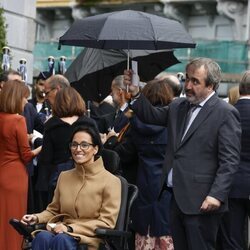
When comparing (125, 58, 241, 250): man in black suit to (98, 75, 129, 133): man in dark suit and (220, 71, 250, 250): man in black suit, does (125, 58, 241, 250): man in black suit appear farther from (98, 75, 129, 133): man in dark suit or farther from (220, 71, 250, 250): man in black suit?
(98, 75, 129, 133): man in dark suit

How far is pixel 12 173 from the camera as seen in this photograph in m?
9.84

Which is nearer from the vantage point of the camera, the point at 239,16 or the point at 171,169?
the point at 171,169

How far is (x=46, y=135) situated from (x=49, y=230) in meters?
1.73

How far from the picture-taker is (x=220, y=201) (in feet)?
23.9

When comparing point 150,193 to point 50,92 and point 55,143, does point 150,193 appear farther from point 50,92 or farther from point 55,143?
point 50,92

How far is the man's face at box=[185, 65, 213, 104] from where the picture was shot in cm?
750

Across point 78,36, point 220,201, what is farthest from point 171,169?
point 78,36

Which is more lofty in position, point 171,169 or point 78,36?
point 78,36

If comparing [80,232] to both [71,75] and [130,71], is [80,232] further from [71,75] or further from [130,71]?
[71,75]

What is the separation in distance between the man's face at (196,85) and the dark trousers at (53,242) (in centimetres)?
155

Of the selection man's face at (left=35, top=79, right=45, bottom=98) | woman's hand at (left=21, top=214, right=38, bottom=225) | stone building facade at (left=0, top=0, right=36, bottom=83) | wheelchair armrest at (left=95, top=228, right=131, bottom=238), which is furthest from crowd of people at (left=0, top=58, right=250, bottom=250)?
stone building facade at (left=0, top=0, right=36, bottom=83)

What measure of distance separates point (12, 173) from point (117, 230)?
2.45 meters

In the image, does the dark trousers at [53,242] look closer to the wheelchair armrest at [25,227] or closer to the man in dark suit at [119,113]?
the wheelchair armrest at [25,227]

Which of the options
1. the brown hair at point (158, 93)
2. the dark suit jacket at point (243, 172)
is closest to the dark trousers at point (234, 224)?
the dark suit jacket at point (243, 172)
